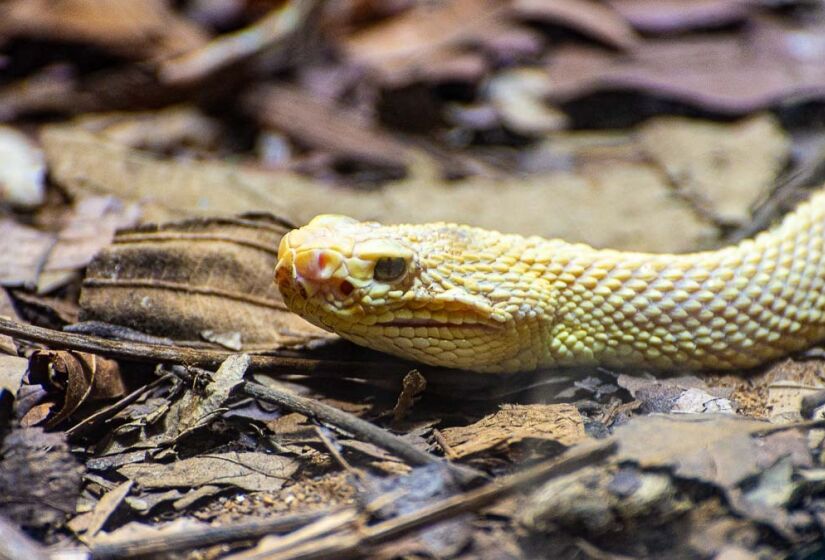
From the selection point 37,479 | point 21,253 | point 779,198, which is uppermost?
point 779,198

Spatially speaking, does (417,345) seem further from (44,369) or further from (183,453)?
(44,369)

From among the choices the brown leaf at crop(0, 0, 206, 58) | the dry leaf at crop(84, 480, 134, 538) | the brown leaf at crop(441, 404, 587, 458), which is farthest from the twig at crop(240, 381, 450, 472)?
the brown leaf at crop(0, 0, 206, 58)

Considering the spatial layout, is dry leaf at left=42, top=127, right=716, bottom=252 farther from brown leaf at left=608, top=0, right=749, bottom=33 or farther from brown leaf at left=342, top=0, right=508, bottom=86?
brown leaf at left=608, top=0, right=749, bottom=33

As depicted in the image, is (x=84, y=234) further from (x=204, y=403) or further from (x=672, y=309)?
(x=672, y=309)

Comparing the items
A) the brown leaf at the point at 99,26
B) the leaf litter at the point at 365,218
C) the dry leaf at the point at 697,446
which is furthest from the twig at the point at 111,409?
the brown leaf at the point at 99,26

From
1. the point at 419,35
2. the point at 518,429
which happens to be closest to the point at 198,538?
the point at 518,429

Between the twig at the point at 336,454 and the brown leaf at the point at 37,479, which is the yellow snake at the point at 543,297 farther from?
the brown leaf at the point at 37,479
